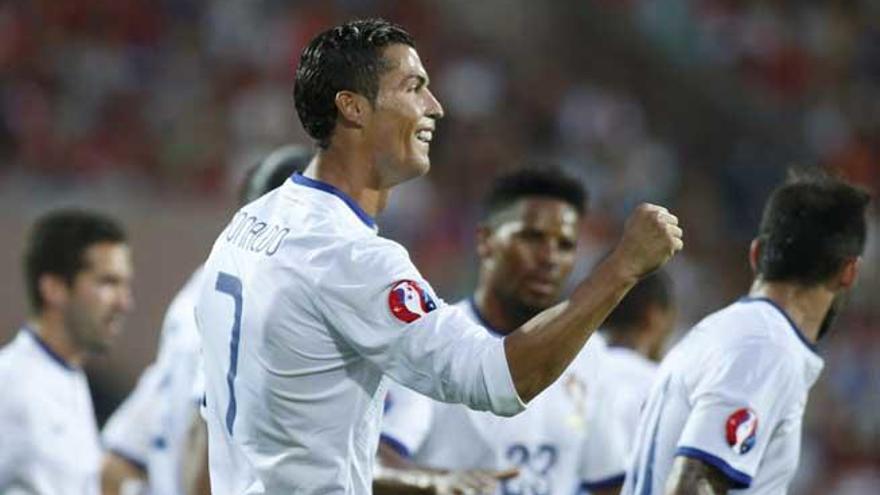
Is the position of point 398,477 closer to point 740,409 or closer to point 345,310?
point 740,409

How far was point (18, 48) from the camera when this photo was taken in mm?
15219

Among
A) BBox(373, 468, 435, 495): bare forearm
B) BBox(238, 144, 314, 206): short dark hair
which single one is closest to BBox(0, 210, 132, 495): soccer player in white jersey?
BBox(238, 144, 314, 206): short dark hair

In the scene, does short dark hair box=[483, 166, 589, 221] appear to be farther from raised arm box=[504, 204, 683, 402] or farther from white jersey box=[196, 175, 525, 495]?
raised arm box=[504, 204, 683, 402]

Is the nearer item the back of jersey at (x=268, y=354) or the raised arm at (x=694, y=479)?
the back of jersey at (x=268, y=354)

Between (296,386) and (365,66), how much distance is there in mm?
802

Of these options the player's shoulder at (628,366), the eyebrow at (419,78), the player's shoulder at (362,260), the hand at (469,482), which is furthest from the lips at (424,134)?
the player's shoulder at (628,366)

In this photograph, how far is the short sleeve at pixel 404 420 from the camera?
5992 millimetres

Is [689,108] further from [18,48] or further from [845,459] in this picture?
[18,48]

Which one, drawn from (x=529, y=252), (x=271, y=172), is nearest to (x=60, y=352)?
(x=271, y=172)

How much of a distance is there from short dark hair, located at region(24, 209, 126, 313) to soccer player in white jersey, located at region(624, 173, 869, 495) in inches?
112

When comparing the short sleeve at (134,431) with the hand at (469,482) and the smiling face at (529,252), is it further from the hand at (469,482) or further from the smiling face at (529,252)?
the hand at (469,482)

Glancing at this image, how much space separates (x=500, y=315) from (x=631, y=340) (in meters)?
1.22

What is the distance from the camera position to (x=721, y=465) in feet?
16.1

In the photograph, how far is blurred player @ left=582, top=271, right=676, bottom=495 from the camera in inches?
255
